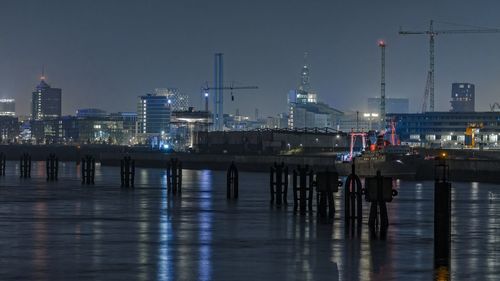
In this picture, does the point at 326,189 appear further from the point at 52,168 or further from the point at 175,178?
the point at 52,168

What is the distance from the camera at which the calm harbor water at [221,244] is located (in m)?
24.5

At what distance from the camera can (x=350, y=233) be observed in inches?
1356

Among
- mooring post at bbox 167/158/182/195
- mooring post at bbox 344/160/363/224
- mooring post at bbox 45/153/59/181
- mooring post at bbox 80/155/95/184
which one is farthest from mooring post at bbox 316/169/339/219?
mooring post at bbox 45/153/59/181

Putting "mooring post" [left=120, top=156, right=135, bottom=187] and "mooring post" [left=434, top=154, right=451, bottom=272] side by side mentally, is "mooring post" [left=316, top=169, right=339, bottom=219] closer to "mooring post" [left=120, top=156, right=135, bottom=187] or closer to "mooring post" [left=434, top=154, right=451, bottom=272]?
"mooring post" [left=434, top=154, right=451, bottom=272]

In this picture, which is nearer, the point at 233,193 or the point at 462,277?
the point at 462,277

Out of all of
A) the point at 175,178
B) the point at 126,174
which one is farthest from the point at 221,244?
the point at 126,174

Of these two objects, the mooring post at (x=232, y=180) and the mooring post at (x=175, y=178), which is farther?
the mooring post at (x=175, y=178)

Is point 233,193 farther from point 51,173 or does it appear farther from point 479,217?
point 51,173

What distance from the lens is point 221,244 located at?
1206 inches

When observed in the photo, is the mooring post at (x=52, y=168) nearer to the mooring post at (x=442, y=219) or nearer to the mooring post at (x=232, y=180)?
the mooring post at (x=232, y=180)

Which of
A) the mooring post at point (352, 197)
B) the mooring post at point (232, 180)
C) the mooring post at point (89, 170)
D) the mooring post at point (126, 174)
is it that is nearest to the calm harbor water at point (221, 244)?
the mooring post at point (352, 197)

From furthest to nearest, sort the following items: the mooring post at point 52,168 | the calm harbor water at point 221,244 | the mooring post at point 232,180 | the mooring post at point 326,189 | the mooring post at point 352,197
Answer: the mooring post at point 52,168
the mooring post at point 232,180
the mooring post at point 326,189
the mooring post at point 352,197
the calm harbor water at point 221,244

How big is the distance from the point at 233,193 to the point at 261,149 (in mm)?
141094

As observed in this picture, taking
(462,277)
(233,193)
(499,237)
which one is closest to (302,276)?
(462,277)
